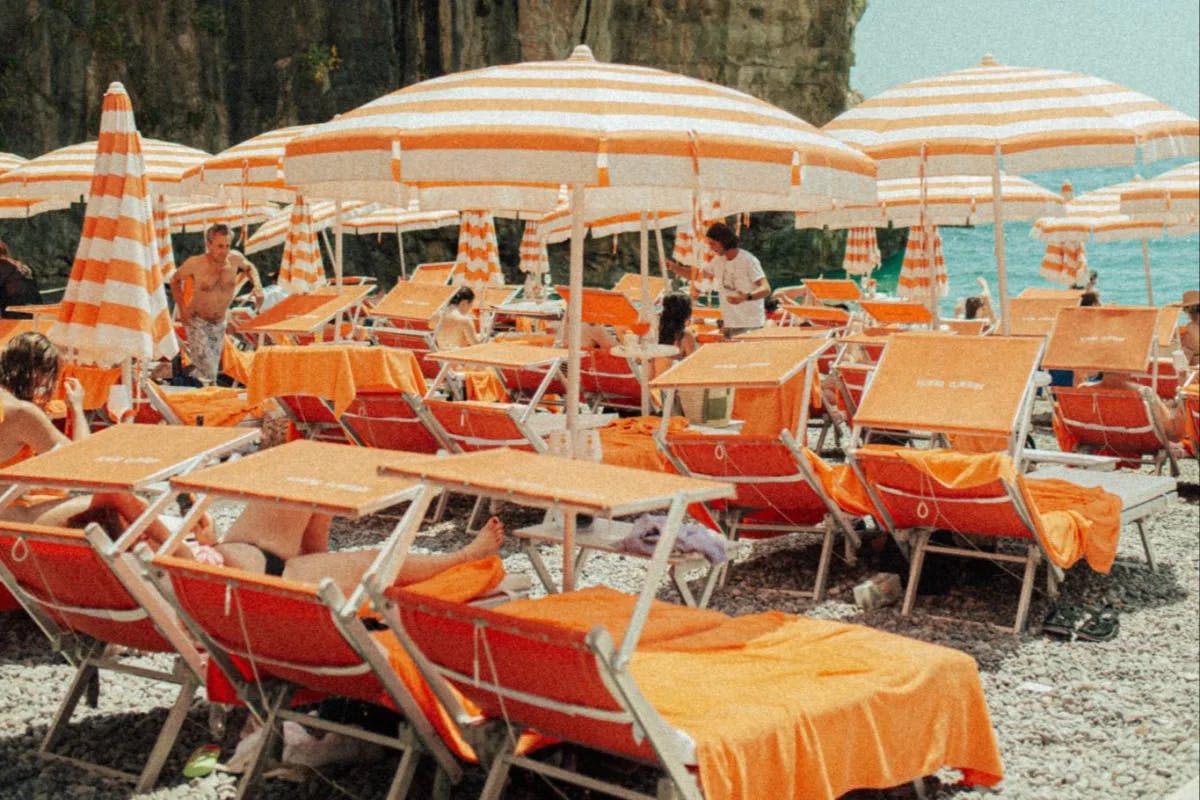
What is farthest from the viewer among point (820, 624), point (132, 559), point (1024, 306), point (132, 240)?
point (1024, 306)

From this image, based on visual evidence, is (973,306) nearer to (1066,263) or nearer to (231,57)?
(1066,263)

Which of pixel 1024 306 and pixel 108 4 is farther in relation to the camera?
pixel 108 4

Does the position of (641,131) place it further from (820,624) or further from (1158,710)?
(1158,710)

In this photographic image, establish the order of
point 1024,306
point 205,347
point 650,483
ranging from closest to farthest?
1. point 650,483
2. point 205,347
3. point 1024,306

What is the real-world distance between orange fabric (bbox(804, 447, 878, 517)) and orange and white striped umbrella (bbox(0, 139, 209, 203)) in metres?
6.89

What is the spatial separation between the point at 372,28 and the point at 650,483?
2856 cm

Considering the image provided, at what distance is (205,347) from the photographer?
12.1 meters

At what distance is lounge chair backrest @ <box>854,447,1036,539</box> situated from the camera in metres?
5.96

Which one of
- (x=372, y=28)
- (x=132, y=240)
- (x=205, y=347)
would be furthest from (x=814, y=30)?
(x=132, y=240)

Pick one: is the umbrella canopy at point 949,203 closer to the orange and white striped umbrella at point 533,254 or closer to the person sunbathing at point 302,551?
the orange and white striped umbrella at point 533,254

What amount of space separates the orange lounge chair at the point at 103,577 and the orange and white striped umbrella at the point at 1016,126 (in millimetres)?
4370

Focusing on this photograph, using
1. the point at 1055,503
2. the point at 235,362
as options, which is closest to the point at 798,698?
the point at 1055,503

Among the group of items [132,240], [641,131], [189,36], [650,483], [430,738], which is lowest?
[430,738]

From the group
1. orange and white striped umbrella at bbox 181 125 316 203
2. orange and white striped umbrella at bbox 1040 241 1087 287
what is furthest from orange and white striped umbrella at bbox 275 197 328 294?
orange and white striped umbrella at bbox 1040 241 1087 287
